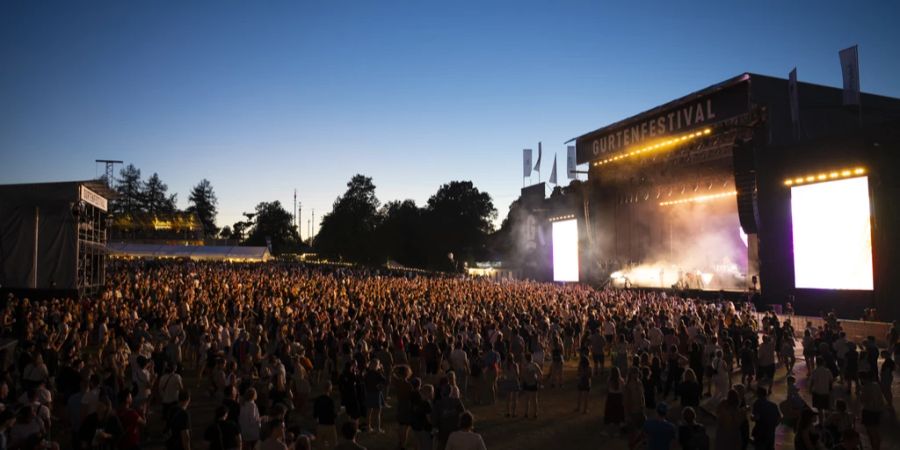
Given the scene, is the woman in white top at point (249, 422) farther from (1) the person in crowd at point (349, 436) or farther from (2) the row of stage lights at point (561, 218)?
(2) the row of stage lights at point (561, 218)

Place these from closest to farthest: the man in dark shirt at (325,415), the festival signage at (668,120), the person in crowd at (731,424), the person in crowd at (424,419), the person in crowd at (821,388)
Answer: the person in crowd at (731,424) < the person in crowd at (424,419) < the man in dark shirt at (325,415) < the person in crowd at (821,388) < the festival signage at (668,120)

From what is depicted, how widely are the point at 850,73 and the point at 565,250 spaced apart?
21862 mm

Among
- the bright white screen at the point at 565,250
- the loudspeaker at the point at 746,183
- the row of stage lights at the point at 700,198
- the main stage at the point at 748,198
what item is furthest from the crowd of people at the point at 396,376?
the bright white screen at the point at 565,250

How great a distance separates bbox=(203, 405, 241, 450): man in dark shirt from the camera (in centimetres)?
643

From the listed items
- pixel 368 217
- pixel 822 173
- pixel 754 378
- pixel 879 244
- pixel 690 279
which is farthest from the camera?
pixel 368 217

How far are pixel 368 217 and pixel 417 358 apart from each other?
222 ft

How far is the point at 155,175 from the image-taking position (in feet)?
384

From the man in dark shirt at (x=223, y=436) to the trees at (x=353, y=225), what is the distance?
206 feet

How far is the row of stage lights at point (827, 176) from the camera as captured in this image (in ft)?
66.6

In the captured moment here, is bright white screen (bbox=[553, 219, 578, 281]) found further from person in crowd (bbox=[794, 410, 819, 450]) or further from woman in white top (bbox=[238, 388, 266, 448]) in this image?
woman in white top (bbox=[238, 388, 266, 448])

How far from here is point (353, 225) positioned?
3024 inches

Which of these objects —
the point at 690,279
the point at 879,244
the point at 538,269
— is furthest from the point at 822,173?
the point at 538,269

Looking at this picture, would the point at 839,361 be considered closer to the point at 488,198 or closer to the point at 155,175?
the point at 488,198

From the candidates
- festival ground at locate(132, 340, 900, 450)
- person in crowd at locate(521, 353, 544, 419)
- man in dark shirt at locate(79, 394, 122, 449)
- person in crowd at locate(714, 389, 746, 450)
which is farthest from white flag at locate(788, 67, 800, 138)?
man in dark shirt at locate(79, 394, 122, 449)
